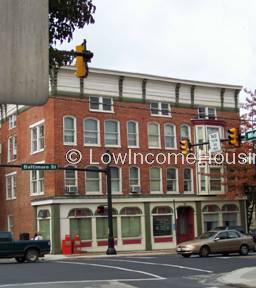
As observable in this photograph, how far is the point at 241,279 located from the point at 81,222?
2491 centimetres

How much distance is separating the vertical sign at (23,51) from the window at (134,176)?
41.3 meters

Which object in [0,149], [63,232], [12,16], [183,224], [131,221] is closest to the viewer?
[12,16]

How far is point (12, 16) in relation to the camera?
9.94ft

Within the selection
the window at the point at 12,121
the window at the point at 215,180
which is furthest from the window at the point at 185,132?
the window at the point at 12,121

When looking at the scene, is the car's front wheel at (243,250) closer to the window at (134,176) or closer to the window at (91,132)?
the window at (134,176)

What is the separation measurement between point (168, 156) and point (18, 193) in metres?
12.5

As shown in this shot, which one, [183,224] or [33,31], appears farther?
[183,224]

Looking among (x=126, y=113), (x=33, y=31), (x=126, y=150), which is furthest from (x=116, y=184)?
(x=33, y=31)

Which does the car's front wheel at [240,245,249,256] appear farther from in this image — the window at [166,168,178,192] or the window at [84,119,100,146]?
the window at [84,119,100,146]

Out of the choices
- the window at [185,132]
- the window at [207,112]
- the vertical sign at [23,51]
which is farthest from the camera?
the window at [207,112]

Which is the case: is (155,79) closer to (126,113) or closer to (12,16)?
(126,113)

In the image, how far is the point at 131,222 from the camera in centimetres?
4369

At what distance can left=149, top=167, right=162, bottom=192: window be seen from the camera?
45.3 metres

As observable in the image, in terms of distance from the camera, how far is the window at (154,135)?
150 ft
